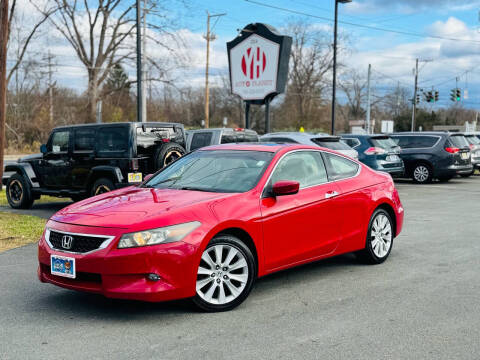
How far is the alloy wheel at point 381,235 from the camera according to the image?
680 centimetres

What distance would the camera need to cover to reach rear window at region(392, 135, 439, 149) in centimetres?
2044

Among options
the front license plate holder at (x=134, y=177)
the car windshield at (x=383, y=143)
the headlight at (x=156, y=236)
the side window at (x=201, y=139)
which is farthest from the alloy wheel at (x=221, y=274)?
the car windshield at (x=383, y=143)

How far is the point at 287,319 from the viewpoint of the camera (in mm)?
4773

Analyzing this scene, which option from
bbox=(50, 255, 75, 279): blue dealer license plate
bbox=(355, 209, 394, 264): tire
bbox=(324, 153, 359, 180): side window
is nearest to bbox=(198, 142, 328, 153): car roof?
bbox=(324, 153, 359, 180): side window

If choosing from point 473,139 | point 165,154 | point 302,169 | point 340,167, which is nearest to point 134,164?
point 165,154

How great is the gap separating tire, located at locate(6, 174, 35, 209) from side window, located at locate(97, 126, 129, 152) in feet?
8.30

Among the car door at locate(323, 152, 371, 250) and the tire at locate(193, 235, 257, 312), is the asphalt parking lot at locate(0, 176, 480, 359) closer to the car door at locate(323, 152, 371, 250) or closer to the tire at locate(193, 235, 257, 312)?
the tire at locate(193, 235, 257, 312)

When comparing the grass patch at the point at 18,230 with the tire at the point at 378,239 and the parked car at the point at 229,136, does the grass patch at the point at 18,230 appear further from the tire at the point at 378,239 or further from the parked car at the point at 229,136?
the parked car at the point at 229,136

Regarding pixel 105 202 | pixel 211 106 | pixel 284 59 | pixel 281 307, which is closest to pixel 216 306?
pixel 281 307

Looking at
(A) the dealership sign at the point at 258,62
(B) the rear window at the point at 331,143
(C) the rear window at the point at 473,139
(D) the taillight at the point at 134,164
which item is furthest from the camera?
(A) the dealership sign at the point at 258,62

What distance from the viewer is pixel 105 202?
5395mm

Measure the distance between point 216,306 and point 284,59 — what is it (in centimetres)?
1943

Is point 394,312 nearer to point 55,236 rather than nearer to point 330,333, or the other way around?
point 330,333

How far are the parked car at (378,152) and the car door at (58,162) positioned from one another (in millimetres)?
9002
